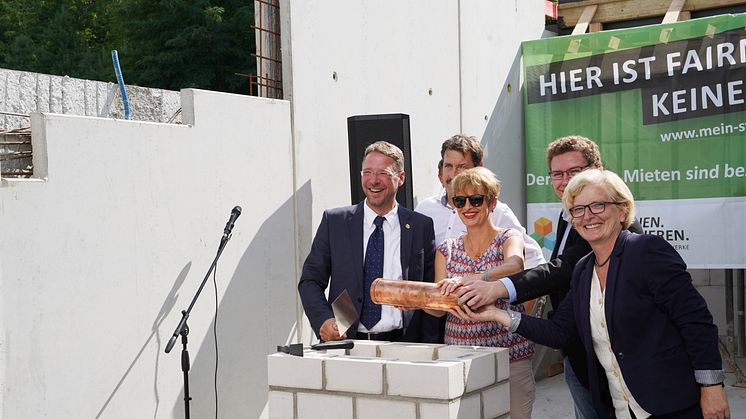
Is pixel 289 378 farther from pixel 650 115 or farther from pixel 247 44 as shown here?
pixel 247 44

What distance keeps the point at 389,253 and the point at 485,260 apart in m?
0.44

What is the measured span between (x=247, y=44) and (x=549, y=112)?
1111cm

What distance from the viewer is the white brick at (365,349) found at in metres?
2.45

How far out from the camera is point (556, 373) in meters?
7.63

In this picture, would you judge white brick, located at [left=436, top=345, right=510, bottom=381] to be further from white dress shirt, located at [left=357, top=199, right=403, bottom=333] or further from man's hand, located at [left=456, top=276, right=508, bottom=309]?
white dress shirt, located at [left=357, top=199, right=403, bottom=333]

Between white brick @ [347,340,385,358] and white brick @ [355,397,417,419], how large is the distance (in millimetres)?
247

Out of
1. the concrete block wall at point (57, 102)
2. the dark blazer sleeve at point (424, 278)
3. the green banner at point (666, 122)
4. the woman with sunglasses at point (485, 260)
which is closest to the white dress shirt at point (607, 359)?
the woman with sunglasses at point (485, 260)

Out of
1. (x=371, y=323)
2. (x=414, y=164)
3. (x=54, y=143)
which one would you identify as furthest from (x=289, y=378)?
(x=414, y=164)

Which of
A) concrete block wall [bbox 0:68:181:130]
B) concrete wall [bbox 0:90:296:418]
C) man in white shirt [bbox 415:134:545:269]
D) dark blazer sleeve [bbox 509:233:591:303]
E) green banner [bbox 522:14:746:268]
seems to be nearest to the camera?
dark blazer sleeve [bbox 509:233:591:303]

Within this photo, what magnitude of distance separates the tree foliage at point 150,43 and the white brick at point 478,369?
50.2 feet

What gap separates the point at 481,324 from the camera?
2654mm

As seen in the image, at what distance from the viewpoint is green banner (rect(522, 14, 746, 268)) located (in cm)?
689

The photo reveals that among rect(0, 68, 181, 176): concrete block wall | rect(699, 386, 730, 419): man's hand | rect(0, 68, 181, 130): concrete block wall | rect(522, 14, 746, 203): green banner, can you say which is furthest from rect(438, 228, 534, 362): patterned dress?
rect(522, 14, 746, 203): green banner

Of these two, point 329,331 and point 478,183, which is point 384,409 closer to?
point 329,331
